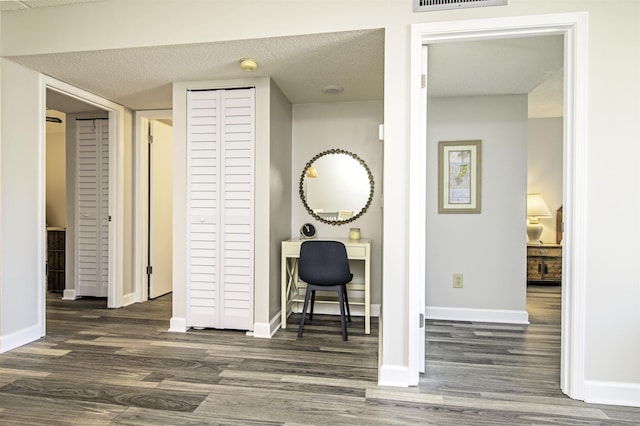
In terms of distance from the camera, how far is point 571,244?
6.69ft

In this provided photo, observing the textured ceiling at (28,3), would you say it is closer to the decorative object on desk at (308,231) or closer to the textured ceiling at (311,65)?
the textured ceiling at (311,65)

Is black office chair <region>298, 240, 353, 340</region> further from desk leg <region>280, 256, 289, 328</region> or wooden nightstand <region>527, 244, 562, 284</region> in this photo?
wooden nightstand <region>527, 244, 562, 284</region>

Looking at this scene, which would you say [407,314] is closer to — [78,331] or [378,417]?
[378,417]

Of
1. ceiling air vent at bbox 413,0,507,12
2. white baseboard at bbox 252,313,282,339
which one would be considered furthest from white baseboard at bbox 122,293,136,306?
ceiling air vent at bbox 413,0,507,12

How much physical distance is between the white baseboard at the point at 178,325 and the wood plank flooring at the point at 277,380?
0.08m

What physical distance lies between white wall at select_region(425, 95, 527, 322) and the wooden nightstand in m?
1.84

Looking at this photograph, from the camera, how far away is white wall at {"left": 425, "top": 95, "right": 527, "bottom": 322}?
11.5ft

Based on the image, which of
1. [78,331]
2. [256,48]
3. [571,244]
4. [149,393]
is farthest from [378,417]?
[78,331]

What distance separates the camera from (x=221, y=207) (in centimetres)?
310

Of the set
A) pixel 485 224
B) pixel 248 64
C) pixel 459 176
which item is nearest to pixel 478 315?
pixel 485 224

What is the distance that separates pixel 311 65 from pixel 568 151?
1.80 metres

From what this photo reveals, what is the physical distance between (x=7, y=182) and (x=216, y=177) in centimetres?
148

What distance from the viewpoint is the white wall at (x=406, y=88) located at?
1.99m

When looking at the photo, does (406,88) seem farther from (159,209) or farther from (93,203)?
(93,203)
